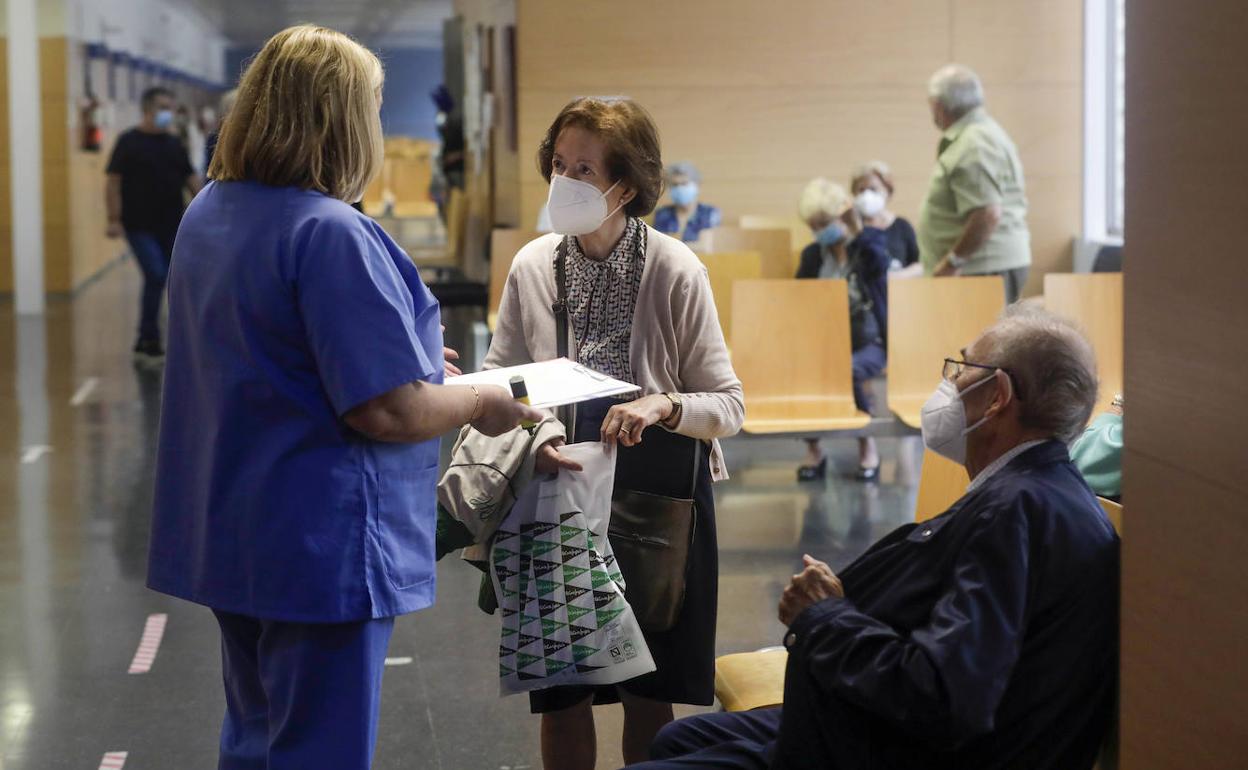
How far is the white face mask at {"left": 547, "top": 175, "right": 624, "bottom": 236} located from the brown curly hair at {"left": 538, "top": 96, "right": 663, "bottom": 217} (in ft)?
0.16

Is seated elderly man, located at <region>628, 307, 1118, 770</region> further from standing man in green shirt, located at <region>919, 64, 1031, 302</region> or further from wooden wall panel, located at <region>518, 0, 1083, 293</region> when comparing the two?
wooden wall panel, located at <region>518, 0, 1083, 293</region>

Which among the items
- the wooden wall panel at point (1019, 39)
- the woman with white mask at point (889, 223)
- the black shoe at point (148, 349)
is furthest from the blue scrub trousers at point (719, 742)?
the black shoe at point (148, 349)

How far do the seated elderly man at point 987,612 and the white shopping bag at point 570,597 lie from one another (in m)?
0.43

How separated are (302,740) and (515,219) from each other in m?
7.26

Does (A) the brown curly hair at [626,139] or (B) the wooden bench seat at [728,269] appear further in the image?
(B) the wooden bench seat at [728,269]

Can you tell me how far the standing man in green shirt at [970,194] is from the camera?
245 inches

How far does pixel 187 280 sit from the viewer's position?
194 cm

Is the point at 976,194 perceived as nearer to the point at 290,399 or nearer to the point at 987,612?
the point at 987,612

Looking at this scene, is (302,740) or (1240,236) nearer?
(1240,236)

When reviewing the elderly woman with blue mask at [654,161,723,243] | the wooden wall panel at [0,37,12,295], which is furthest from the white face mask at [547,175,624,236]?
the wooden wall panel at [0,37,12,295]

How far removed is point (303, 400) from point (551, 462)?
616 mm

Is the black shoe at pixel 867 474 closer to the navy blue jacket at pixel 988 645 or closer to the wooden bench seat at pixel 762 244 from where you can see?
the wooden bench seat at pixel 762 244

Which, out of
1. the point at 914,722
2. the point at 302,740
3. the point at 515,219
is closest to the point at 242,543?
the point at 302,740

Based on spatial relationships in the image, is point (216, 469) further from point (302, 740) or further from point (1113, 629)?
point (1113, 629)
